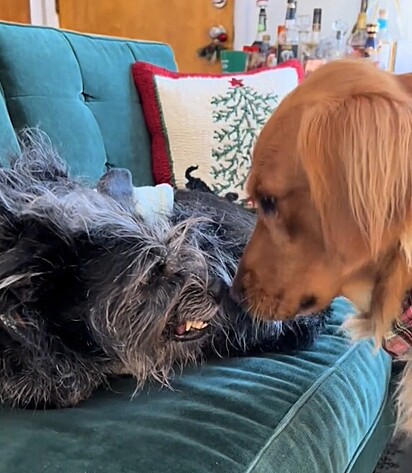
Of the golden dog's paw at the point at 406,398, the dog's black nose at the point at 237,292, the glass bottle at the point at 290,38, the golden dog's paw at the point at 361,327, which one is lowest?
the golden dog's paw at the point at 406,398

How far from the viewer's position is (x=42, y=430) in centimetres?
75

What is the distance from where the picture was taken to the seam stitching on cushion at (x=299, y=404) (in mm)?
761

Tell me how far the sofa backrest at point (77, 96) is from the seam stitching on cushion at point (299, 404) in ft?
2.14

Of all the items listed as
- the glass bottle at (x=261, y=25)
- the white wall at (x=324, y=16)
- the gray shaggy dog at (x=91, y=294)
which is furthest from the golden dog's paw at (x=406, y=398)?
the glass bottle at (x=261, y=25)

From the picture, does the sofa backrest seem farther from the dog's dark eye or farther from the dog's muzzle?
the dog's muzzle

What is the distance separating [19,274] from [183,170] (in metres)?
0.98

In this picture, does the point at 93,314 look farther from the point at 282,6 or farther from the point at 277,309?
the point at 282,6

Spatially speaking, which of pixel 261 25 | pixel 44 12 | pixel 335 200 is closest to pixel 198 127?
pixel 335 200

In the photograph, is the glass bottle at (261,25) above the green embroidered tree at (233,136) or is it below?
above

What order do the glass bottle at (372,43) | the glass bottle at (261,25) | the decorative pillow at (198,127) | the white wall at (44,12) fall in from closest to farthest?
the decorative pillow at (198,127) < the glass bottle at (372,43) < the glass bottle at (261,25) < the white wall at (44,12)

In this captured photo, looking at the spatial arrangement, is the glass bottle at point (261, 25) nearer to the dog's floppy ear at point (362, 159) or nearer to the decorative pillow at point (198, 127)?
the decorative pillow at point (198, 127)

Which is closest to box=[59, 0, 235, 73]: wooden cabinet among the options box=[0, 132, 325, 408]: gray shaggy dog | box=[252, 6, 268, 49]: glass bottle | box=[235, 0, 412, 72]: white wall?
box=[235, 0, 412, 72]: white wall

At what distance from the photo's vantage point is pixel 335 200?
775 mm

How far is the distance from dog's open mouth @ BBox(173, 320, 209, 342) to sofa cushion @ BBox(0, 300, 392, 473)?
59 millimetres
